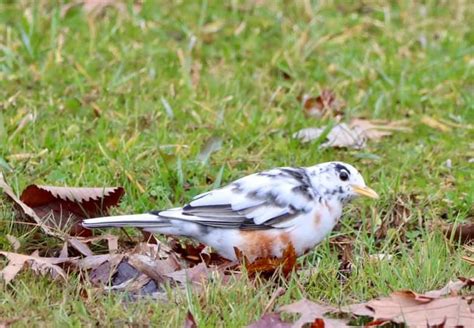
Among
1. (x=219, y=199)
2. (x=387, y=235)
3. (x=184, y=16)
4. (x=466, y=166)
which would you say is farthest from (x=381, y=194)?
(x=184, y=16)

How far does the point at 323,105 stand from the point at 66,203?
94.9 inches

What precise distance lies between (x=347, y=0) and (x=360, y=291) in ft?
15.7

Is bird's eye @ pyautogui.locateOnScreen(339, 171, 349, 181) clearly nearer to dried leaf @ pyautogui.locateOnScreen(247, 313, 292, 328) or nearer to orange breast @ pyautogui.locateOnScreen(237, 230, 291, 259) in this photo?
orange breast @ pyautogui.locateOnScreen(237, 230, 291, 259)

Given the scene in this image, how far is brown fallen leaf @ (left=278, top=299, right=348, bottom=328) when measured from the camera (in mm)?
4172

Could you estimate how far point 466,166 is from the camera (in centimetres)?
658

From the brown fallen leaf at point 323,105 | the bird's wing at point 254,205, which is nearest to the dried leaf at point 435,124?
the brown fallen leaf at point 323,105

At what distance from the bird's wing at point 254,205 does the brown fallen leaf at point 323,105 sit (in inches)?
85.8

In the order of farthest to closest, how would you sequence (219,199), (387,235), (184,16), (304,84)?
(184,16) → (304,84) → (387,235) → (219,199)

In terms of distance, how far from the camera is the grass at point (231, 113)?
467cm

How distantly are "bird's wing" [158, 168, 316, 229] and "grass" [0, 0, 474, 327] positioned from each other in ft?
1.02

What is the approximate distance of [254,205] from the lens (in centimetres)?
503

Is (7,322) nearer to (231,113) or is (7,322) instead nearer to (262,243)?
(262,243)

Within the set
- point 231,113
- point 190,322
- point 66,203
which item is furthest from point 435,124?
point 190,322

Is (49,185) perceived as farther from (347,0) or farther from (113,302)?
(347,0)
